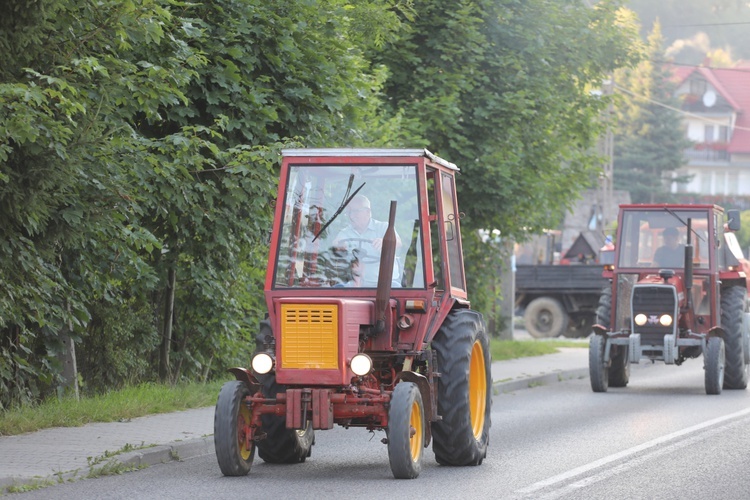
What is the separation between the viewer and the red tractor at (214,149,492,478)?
10578 mm

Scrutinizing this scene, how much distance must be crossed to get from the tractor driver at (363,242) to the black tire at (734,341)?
33.6 feet

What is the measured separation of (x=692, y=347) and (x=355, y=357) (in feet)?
35.8

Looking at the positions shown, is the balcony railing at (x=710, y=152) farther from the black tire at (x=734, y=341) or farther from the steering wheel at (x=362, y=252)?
the steering wheel at (x=362, y=252)

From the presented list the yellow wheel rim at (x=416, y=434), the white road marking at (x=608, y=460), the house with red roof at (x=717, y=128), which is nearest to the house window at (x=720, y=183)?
the house with red roof at (x=717, y=128)

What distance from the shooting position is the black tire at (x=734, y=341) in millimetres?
20578

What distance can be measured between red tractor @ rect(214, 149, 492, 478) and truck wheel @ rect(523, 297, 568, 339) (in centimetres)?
2650

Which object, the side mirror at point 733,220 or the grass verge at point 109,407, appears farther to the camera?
the side mirror at point 733,220

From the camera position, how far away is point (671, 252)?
2122cm

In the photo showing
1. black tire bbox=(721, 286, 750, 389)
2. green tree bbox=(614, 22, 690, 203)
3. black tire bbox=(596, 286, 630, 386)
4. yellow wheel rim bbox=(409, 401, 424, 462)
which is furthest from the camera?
green tree bbox=(614, 22, 690, 203)

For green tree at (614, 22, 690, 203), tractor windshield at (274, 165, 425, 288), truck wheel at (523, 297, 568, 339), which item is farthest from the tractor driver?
green tree at (614, 22, 690, 203)

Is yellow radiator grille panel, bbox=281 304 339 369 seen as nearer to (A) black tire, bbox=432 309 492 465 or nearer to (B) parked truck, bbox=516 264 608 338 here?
(A) black tire, bbox=432 309 492 465

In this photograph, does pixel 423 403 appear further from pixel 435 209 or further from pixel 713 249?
pixel 713 249

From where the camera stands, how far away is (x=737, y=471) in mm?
11352

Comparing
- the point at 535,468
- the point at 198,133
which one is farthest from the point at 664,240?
the point at 535,468
